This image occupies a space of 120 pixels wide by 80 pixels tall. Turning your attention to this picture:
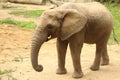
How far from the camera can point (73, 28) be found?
627 cm

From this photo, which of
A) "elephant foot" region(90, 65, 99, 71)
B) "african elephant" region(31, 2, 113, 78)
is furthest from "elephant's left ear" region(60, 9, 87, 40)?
"elephant foot" region(90, 65, 99, 71)

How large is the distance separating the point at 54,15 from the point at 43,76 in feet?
4.28

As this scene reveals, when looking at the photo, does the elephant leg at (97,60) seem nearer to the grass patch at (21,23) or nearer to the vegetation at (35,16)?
the vegetation at (35,16)

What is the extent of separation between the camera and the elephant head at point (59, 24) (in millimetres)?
6133

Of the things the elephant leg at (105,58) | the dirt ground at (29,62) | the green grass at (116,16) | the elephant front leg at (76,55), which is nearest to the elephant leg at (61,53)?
the dirt ground at (29,62)

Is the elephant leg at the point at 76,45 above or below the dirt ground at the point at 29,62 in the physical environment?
above

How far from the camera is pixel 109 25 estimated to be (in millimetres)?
6867

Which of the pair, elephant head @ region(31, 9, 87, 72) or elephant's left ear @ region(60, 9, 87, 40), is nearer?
elephant head @ region(31, 9, 87, 72)

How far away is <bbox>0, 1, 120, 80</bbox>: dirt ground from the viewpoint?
22.7 ft

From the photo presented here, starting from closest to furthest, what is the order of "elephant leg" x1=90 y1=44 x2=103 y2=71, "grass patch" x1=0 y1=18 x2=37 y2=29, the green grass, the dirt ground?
the dirt ground
"elephant leg" x1=90 y1=44 x2=103 y2=71
the green grass
"grass patch" x1=0 y1=18 x2=37 y2=29

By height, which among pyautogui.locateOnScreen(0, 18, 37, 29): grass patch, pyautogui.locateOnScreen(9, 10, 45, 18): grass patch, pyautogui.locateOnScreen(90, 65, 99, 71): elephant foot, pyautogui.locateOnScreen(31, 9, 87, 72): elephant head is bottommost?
pyautogui.locateOnScreen(9, 10, 45, 18): grass patch

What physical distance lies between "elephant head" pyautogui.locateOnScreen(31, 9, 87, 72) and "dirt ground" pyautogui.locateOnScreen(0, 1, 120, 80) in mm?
936

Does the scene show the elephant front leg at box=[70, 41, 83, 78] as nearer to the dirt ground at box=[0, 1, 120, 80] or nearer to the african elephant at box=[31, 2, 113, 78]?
the african elephant at box=[31, 2, 113, 78]

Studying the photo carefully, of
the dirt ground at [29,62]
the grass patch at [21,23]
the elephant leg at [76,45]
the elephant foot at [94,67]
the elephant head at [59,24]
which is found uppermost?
the elephant head at [59,24]
